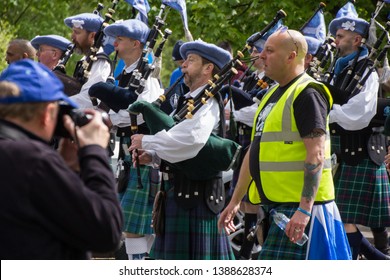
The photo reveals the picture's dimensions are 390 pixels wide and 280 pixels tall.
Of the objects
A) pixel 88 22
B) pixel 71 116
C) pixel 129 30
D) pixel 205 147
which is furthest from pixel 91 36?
pixel 71 116

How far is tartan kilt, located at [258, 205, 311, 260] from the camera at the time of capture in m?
5.45

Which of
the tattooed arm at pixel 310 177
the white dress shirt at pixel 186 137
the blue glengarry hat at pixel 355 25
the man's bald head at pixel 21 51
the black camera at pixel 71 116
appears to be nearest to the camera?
the black camera at pixel 71 116

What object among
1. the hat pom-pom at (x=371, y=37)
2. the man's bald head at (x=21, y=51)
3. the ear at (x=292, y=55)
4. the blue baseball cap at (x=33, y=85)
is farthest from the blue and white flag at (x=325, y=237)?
the man's bald head at (x=21, y=51)

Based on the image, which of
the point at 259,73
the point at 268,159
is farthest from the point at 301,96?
the point at 259,73

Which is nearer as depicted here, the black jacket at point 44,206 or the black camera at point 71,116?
the black jacket at point 44,206

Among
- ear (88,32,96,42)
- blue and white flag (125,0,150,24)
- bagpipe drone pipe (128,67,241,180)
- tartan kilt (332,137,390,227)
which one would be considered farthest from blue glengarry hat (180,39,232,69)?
blue and white flag (125,0,150,24)

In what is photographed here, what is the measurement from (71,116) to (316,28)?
5.48m

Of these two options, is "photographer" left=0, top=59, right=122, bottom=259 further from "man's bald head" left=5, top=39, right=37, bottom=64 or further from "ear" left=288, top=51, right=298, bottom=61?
"man's bald head" left=5, top=39, right=37, bottom=64

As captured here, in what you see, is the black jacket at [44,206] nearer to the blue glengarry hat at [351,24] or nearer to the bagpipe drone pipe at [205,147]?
the bagpipe drone pipe at [205,147]

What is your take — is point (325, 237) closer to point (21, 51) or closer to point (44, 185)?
point (44, 185)

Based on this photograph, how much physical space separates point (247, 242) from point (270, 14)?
4854 mm

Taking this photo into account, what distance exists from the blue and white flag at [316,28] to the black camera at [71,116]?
17.4 ft

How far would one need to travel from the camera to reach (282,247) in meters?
5.48

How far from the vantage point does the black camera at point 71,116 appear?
342 centimetres
